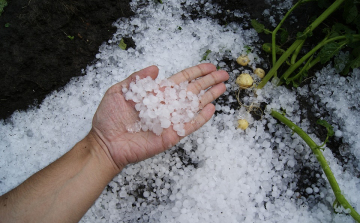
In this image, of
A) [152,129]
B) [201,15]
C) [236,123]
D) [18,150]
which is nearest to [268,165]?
[236,123]

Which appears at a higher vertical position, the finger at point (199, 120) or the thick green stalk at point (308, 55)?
the thick green stalk at point (308, 55)

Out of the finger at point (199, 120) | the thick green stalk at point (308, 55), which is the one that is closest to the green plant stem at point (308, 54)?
the thick green stalk at point (308, 55)

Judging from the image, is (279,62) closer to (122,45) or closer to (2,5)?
(122,45)

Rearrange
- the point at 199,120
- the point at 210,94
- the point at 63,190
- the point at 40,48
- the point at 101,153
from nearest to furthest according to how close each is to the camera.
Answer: the point at 63,190
the point at 101,153
the point at 199,120
the point at 210,94
the point at 40,48

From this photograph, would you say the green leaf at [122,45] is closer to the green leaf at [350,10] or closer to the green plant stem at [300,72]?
the green plant stem at [300,72]

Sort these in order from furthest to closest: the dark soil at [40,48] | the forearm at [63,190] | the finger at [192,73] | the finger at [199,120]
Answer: the dark soil at [40,48], the finger at [192,73], the finger at [199,120], the forearm at [63,190]

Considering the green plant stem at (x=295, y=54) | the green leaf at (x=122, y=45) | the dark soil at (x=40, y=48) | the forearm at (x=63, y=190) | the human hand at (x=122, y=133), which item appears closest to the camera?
the forearm at (x=63, y=190)

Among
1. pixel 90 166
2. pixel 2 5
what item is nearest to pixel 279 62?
pixel 90 166

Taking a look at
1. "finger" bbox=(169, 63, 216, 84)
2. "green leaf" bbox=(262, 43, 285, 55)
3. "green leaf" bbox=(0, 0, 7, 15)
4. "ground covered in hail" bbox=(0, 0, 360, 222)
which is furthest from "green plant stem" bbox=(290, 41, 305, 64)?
"green leaf" bbox=(0, 0, 7, 15)
